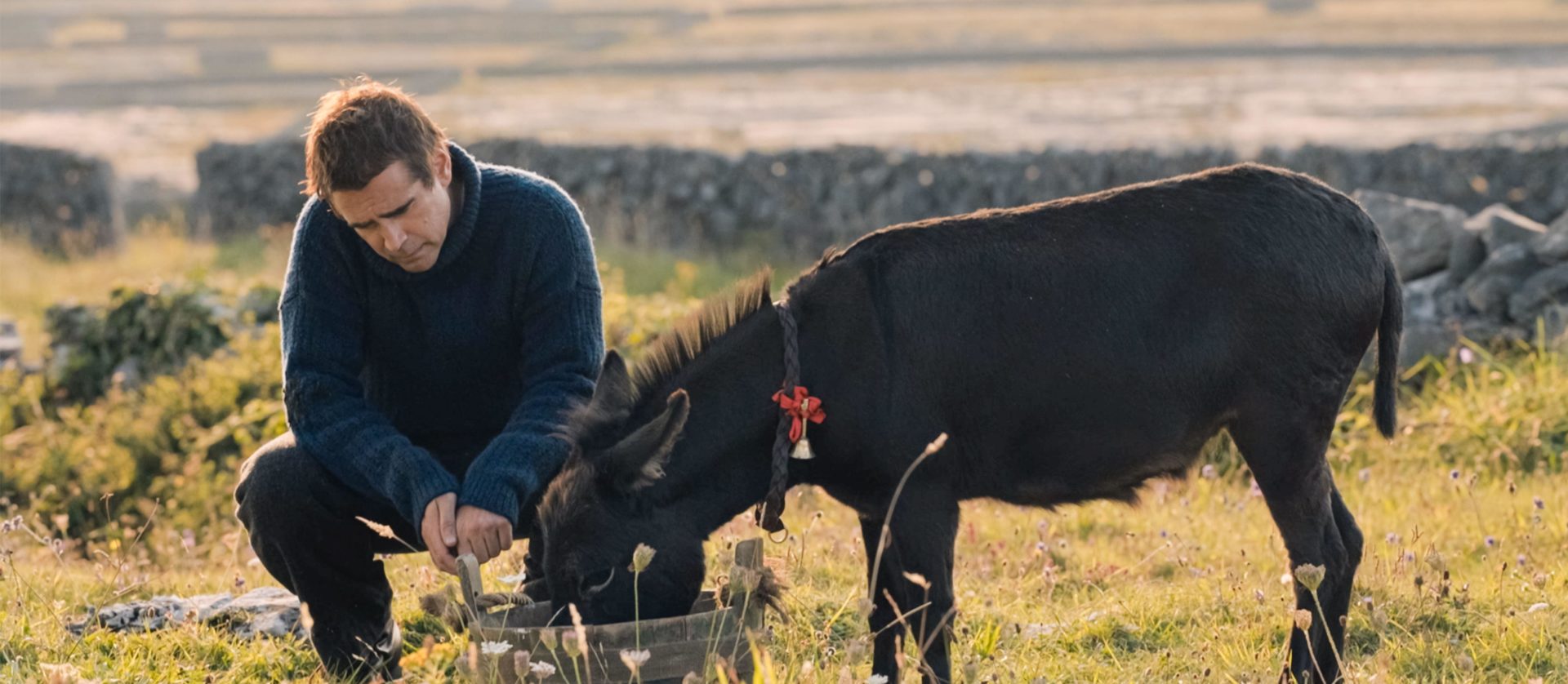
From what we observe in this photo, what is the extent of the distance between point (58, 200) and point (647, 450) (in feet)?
55.1

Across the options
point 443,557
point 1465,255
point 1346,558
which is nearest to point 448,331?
point 443,557

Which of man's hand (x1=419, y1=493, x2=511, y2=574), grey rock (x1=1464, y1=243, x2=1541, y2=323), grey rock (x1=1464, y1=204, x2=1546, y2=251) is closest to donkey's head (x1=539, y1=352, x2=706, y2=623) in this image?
man's hand (x1=419, y1=493, x2=511, y2=574)

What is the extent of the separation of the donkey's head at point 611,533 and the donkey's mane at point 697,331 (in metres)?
0.21

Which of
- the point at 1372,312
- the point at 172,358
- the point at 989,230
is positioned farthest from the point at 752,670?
the point at 172,358

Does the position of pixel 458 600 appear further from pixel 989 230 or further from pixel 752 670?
pixel 989 230

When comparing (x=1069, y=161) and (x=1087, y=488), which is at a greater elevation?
(x=1087, y=488)

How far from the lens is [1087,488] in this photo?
4297mm

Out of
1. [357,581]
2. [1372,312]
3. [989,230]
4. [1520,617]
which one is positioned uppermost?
[989,230]

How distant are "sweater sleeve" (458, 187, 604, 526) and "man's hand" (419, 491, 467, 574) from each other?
43 millimetres

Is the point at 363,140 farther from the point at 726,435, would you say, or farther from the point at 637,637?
the point at 637,637

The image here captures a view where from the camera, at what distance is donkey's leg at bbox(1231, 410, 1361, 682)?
425cm

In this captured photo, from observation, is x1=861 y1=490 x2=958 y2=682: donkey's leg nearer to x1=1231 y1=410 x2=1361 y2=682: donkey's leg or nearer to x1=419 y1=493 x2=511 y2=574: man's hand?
x1=1231 y1=410 x2=1361 y2=682: donkey's leg

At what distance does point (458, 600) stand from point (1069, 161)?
11.6 m

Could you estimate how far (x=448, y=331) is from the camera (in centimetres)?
465
